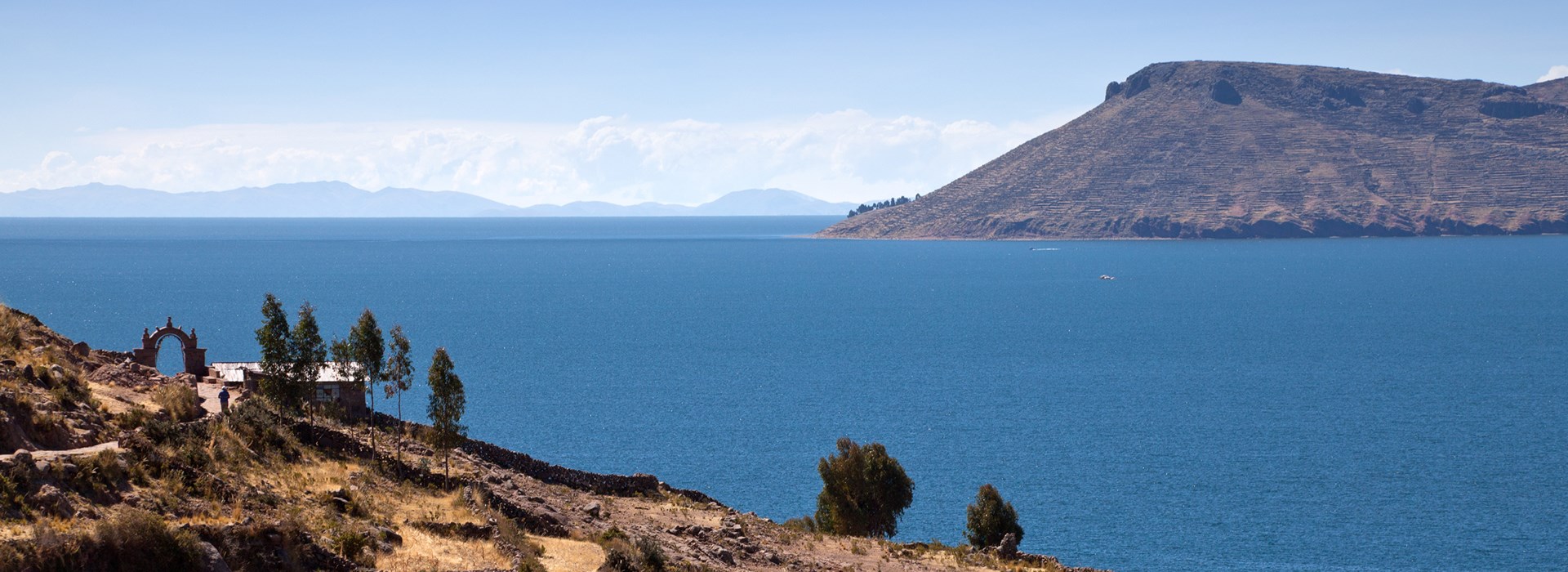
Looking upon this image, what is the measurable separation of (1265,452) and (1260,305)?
95897 mm

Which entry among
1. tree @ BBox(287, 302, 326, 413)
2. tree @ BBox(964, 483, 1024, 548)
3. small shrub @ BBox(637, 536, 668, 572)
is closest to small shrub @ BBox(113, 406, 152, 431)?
tree @ BBox(287, 302, 326, 413)

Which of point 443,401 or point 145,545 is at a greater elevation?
point 443,401

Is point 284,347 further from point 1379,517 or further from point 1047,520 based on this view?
point 1379,517

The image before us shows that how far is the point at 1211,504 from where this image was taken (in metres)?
62.1

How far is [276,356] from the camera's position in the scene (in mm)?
38688

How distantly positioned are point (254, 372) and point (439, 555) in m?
17.5

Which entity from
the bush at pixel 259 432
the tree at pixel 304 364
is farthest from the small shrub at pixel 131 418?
the tree at pixel 304 364

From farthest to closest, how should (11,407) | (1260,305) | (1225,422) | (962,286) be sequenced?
(962,286) < (1260,305) < (1225,422) < (11,407)

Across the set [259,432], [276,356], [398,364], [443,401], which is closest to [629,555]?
[443,401]

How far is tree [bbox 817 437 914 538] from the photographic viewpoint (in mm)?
51406

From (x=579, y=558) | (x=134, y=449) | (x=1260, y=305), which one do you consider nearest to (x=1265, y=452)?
(x=579, y=558)

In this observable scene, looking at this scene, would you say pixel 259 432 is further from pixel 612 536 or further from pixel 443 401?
pixel 612 536

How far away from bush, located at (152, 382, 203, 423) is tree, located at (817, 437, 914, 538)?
23.5 meters

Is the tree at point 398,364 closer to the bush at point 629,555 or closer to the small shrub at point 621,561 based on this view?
the bush at point 629,555
